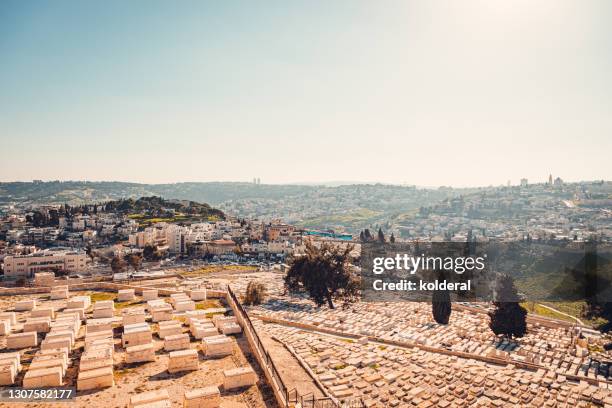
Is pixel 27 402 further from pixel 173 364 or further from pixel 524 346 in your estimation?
pixel 524 346

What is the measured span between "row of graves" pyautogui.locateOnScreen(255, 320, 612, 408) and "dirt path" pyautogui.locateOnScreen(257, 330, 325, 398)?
41cm

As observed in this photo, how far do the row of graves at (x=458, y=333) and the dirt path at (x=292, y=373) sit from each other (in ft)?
19.8

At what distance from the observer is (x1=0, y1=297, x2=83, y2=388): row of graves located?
35.6 ft

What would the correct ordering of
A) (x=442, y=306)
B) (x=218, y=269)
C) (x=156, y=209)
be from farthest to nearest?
1. (x=156, y=209)
2. (x=218, y=269)
3. (x=442, y=306)

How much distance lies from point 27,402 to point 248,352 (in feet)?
19.6

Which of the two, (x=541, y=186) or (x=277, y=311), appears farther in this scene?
(x=541, y=186)

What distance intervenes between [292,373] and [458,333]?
522 inches

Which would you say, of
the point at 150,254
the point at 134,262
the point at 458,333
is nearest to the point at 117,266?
the point at 134,262

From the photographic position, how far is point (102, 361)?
456 inches

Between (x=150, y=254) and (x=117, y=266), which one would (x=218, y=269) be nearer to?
(x=150, y=254)

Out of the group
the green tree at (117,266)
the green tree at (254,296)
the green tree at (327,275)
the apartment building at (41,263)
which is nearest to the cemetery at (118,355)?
the green tree at (254,296)

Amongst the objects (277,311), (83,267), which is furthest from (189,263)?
(277,311)

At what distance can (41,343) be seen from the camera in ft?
43.4

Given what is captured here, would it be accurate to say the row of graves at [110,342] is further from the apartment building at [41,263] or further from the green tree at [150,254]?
the green tree at [150,254]
